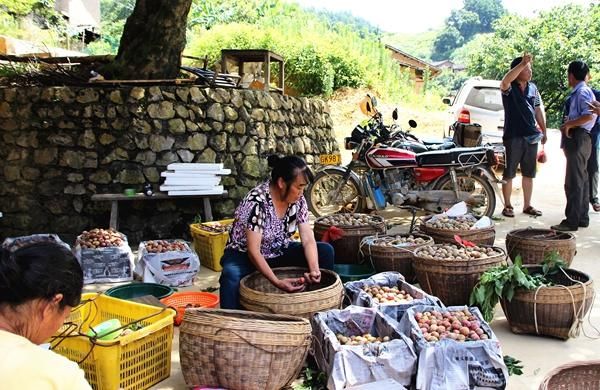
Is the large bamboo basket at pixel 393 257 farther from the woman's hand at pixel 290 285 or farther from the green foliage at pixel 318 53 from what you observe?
the green foliage at pixel 318 53

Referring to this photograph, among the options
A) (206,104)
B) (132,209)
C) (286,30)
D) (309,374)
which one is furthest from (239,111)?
(286,30)

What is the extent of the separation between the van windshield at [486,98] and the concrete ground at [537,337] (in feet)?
5.91

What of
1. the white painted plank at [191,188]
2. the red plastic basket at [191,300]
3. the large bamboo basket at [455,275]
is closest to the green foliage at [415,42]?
the white painted plank at [191,188]

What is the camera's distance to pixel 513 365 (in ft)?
10.6

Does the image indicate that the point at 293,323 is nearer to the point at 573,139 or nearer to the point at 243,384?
the point at 243,384

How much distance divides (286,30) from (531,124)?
11.8 meters

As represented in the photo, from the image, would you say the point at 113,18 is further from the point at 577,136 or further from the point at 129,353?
the point at 129,353

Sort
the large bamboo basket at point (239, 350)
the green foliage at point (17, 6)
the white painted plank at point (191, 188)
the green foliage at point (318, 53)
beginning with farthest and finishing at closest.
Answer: the green foliage at point (17, 6)
the green foliage at point (318, 53)
the white painted plank at point (191, 188)
the large bamboo basket at point (239, 350)

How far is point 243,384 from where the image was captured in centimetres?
279

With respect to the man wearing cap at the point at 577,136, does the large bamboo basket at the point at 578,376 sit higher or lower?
lower

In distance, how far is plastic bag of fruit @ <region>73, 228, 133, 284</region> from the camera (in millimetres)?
4973

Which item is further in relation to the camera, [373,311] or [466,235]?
[466,235]

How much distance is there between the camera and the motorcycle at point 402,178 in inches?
272

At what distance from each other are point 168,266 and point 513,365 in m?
2.91
